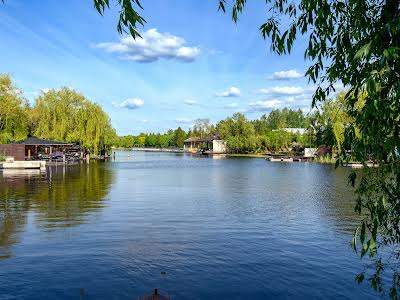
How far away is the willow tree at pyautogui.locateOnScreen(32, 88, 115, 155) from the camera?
60156mm

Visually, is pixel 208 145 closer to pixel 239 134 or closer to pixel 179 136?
pixel 239 134

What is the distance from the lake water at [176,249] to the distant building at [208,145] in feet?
335

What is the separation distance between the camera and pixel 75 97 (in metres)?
64.0

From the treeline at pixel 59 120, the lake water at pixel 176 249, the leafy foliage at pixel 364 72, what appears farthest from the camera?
the treeline at pixel 59 120

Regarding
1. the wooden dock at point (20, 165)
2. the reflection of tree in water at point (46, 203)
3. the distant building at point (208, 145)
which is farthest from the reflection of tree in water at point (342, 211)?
the distant building at point (208, 145)

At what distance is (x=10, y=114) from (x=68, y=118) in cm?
923

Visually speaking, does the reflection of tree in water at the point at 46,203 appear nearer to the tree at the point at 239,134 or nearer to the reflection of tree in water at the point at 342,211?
the reflection of tree in water at the point at 342,211

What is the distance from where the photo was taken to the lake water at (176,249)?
26.9ft

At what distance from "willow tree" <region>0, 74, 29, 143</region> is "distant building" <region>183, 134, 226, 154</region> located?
6617 centimetres

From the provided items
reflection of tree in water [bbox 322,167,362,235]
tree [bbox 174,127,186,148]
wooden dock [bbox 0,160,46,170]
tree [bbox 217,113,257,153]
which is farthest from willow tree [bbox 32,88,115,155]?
tree [bbox 174,127,186,148]

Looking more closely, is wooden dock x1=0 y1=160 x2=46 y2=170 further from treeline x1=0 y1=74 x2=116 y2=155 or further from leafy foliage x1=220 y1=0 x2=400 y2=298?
leafy foliage x1=220 y1=0 x2=400 y2=298

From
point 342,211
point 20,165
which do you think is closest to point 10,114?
point 20,165

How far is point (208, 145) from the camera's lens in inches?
5546

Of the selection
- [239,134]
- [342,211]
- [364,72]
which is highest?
[239,134]
